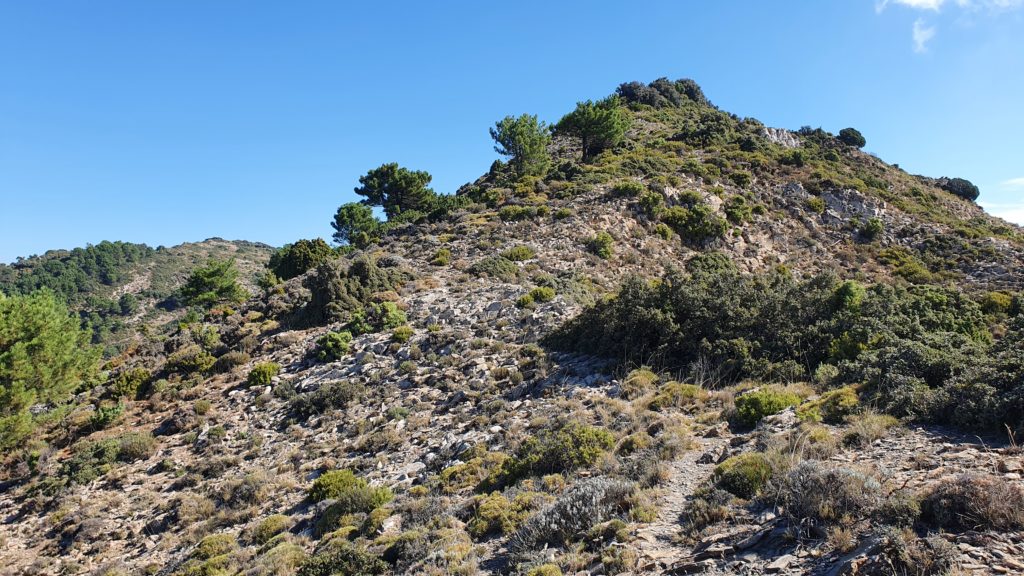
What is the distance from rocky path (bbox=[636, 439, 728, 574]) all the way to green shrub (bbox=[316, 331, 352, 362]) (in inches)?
562

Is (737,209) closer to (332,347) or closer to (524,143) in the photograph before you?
(524,143)

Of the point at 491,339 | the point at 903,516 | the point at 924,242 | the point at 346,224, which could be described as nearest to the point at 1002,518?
the point at 903,516

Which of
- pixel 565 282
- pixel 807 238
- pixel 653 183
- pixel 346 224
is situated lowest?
pixel 565 282

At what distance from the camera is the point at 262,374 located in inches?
740

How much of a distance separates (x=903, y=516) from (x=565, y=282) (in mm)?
19233

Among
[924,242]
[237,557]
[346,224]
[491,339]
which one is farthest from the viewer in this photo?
[346,224]

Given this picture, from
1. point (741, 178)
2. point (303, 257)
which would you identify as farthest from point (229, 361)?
point (741, 178)

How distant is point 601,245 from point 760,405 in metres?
19.2

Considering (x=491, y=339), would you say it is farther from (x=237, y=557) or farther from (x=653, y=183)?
(x=653, y=183)

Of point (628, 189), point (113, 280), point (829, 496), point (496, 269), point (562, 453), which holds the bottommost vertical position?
point (562, 453)

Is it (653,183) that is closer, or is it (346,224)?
(653,183)

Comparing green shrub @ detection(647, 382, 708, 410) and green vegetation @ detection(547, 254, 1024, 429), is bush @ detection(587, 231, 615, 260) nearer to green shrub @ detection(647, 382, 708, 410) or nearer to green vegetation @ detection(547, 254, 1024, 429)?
green vegetation @ detection(547, 254, 1024, 429)

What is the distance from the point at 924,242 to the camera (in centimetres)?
3281

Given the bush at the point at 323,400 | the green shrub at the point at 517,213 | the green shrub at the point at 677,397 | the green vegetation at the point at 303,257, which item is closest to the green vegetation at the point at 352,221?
the green vegetation at the point at 303,257
